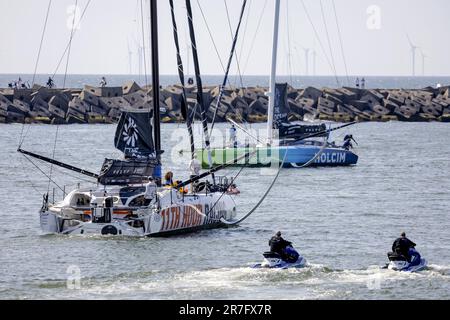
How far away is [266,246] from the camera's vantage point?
3569 centimetres

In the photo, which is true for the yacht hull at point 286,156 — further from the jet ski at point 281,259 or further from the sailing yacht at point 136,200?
the jet ski at point 281,259

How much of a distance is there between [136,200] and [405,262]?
924cm

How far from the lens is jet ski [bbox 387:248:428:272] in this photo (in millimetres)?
30484

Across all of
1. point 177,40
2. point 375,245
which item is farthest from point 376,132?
point 375,245

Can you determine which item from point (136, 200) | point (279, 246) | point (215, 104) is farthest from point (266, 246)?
point (215, 104)

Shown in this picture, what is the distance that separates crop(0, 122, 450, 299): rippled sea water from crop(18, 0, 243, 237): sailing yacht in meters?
0.43

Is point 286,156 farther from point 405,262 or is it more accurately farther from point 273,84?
point 405,262

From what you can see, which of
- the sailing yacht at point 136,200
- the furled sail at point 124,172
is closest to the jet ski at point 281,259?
the sailing yacht at point 136,200

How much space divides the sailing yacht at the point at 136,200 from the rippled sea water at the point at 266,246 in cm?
43

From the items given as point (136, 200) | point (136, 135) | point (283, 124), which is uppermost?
point (136, 135)

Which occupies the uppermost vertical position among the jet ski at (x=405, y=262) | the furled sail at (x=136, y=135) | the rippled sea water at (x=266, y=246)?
the furled sail at (x=136, y=135)

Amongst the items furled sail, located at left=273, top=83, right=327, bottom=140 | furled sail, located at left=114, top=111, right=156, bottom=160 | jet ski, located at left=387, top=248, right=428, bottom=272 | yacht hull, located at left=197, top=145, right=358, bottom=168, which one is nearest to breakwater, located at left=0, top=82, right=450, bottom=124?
yacht hull, located at left=197, top=145, right=358, bottom=168

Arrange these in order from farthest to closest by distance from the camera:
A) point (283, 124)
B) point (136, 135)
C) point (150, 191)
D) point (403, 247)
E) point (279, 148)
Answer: point (283, 124) < point (279, 148) < point (136, 135) < point (150, 191) < point (403, 247)

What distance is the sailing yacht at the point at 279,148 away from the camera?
5931 cm
